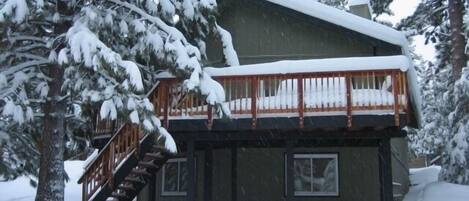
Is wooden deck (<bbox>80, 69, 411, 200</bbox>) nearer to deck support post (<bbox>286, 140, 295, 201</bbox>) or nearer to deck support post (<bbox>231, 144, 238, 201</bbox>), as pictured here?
deck support post (<bbox>286, 140, 295, 201</bbox>)

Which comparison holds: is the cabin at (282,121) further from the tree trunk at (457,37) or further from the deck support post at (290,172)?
the tree trunk at (457,37)

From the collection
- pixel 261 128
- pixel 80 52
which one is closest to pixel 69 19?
pixel 80 52

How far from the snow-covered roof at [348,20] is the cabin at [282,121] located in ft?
0.10

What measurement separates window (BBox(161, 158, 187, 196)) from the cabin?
1.3 inches

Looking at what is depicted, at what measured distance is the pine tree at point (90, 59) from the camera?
998cm

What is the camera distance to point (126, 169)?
12.9 m

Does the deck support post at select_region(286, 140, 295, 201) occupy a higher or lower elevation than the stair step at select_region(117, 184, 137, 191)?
higher

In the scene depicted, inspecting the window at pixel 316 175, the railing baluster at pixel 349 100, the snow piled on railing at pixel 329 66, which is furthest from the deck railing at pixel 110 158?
the window at pixel 316 175

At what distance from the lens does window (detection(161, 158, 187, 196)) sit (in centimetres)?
1712

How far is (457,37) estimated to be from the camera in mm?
21859

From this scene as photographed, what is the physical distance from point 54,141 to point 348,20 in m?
8.51

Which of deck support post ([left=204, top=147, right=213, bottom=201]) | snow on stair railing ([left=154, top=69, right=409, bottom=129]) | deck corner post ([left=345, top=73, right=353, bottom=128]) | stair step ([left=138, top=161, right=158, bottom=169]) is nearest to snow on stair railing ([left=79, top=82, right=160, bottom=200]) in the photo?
snow on stair railing ([left=154, top=69, right=409, bottom=129])

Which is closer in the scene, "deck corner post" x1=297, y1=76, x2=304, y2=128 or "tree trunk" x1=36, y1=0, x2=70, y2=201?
"tree trunk" x1=36, y1=0, x2=70, y2=201

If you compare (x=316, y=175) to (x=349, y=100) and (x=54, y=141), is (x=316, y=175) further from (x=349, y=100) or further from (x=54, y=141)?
(x=54, y=141)
